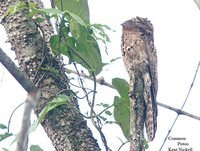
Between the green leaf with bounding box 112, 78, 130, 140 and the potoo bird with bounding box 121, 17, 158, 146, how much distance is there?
0.59 feet

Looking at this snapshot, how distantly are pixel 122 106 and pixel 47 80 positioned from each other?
29cm

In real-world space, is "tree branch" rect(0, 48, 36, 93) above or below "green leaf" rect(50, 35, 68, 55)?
below

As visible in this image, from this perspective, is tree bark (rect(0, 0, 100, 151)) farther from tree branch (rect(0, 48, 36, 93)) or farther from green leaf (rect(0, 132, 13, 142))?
tree branch (rect(0, 48, 36, 93))

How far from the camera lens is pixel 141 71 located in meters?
1.51

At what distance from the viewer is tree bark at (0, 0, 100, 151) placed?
163 centimetres

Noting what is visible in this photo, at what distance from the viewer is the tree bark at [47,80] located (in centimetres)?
163

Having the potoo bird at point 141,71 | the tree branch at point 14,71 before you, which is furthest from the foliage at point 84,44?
the tree branch at point 14,71

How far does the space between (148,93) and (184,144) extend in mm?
269

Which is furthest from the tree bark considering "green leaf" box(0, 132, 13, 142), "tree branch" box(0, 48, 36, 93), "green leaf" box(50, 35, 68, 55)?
"tree branch" box(0, 48, 36, 93)

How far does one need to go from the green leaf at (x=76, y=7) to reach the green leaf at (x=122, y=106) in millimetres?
250

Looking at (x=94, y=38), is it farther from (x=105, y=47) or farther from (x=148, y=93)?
(x=148, y=93)

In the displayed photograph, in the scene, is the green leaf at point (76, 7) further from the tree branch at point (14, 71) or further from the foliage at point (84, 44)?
the tree branch at point (14, 71)

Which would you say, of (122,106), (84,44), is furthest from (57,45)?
(122,106)

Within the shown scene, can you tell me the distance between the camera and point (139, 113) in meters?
1.54
